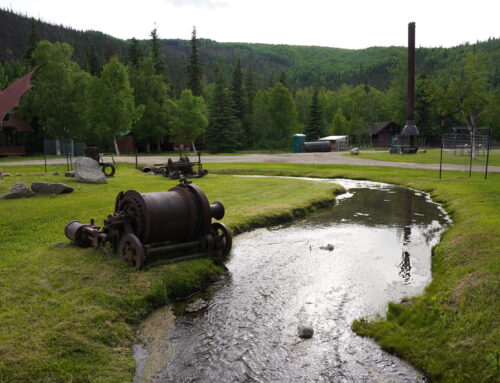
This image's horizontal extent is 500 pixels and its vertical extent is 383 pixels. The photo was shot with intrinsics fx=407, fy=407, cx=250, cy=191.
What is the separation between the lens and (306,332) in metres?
7.64

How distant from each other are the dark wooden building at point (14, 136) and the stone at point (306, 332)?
202ft

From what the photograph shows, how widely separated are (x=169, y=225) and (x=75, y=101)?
5546 centimetres

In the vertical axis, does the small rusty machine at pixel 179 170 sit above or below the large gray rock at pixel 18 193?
above

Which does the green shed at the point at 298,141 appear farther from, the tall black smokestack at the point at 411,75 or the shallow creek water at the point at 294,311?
the shallow creek water at the point at 294,311

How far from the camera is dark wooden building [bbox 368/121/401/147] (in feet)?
342

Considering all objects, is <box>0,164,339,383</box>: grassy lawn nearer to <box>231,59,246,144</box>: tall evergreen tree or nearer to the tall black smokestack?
the tall black smokestack

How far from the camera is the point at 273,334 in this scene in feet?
25.3

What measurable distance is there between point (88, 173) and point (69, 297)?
20.2m

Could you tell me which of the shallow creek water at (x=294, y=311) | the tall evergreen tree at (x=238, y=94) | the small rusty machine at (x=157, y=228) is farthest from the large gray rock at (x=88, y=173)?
the tall evergreen tree at (x=238, y=94)

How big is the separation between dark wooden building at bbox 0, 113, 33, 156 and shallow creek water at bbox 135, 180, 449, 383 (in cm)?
5564

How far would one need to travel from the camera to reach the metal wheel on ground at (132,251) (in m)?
9.76

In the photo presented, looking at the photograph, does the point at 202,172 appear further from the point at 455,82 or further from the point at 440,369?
the point at 455,82

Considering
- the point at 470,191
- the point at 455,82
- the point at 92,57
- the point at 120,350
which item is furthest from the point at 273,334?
the point at 92,57

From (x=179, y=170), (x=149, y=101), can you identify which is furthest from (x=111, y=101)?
(x=179, y=170)
